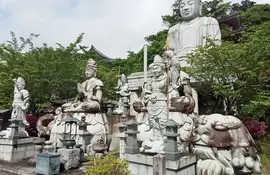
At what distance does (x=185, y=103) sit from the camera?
6.98 m

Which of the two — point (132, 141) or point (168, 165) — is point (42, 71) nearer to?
point (132, 141)

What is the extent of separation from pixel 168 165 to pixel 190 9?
34.9 feet

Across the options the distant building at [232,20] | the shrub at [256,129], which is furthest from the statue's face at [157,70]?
the distant building at [232,20]

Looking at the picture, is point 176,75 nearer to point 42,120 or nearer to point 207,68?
point 207,68

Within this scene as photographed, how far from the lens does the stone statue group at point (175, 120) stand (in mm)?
5395

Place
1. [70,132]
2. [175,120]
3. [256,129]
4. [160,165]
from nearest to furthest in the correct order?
[160,165], [175,120], [70,132], [256,129]

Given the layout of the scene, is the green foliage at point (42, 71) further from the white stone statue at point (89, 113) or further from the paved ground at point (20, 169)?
the paved ground at point (20, 169)

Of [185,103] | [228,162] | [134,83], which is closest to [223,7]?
[134,83]

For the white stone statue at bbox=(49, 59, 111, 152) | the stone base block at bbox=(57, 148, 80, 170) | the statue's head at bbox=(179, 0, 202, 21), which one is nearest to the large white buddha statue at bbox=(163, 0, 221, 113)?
the statue's head at bbox=(179, 0, 202, 21)

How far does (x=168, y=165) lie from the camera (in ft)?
16.0

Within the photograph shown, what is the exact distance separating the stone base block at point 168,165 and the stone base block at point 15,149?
4814 mm

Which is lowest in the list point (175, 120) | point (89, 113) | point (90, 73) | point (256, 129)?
point (256, 129)

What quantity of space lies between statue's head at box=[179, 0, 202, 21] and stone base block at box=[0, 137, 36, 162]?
400 inches

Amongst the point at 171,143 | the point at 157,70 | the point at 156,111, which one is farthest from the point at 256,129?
the point at 171,143
